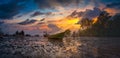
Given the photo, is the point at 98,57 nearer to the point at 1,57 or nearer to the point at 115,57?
the point at 115,57

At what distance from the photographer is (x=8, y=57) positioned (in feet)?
54.7

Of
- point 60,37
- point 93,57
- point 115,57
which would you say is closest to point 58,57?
point 93,57

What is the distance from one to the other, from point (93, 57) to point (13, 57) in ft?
27.9

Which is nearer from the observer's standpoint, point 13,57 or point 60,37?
point 13,57

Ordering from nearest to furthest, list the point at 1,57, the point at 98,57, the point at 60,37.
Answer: the point at 1,57
the point at 98,57
the point at 60,37

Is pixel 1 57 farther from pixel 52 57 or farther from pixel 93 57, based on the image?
pixel 93 57

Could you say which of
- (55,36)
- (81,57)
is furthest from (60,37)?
(81,57)

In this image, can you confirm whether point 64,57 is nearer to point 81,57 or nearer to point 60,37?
point 81,57

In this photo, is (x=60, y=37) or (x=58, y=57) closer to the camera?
(x=58, y=57)

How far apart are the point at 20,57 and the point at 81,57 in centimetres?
657

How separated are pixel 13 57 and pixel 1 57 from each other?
118cm

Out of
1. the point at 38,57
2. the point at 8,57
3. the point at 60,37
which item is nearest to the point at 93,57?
the point at 38,57

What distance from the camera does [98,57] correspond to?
1766cm

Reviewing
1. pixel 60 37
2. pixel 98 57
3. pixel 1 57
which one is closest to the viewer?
pixel 1 57
